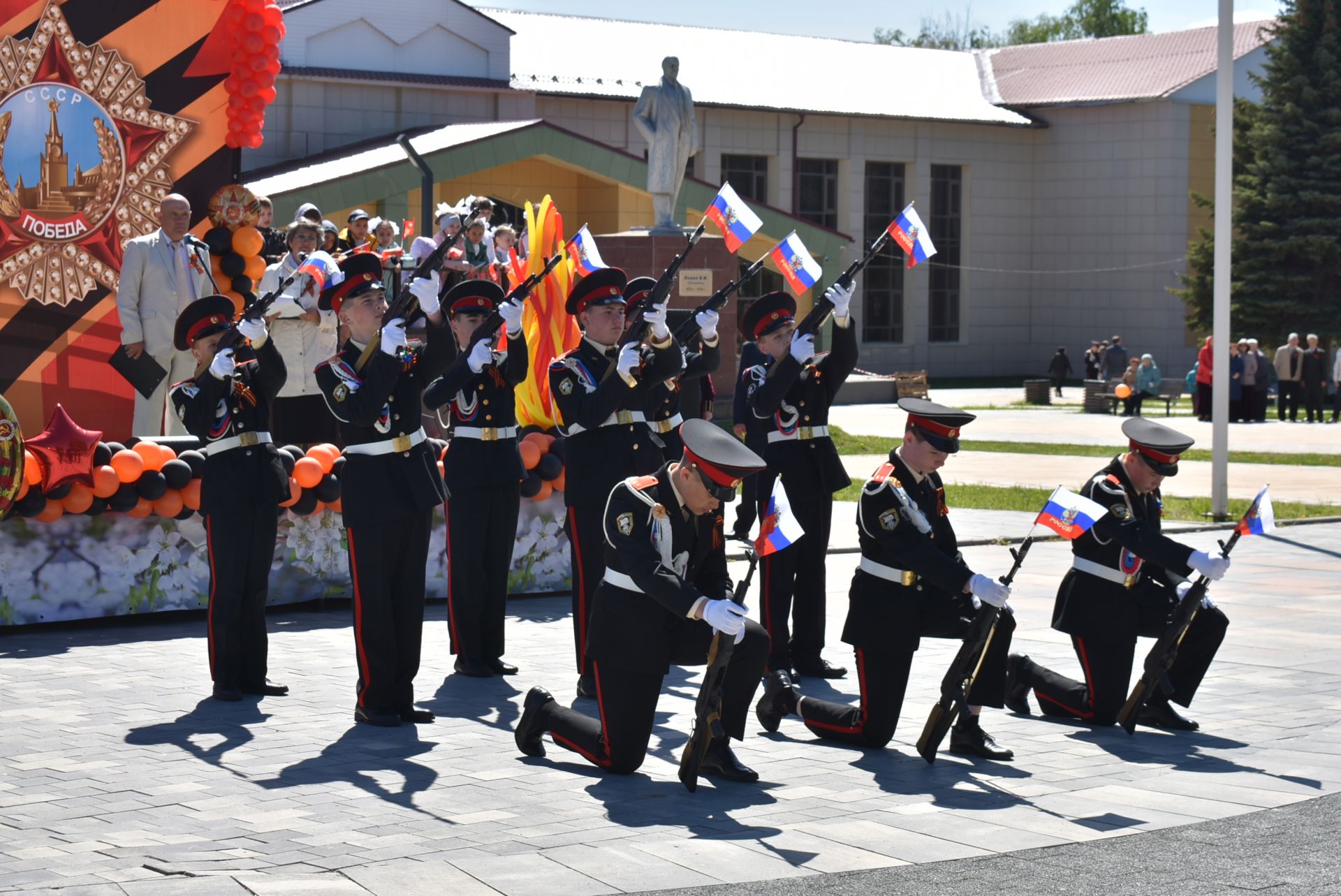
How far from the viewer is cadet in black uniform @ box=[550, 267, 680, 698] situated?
909cm

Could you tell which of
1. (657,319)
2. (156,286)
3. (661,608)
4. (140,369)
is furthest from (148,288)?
(661,608)

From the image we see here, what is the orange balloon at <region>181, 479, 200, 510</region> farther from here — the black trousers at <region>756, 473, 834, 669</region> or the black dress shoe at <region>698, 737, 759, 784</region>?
the black dress shoe at <region>698, 737, 759, 784</region>

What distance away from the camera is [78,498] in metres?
10.3

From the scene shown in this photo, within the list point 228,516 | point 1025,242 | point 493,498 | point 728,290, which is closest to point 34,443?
point 228,516

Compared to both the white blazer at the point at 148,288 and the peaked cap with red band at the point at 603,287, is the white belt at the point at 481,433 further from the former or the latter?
the white blazer at the point at 148,288

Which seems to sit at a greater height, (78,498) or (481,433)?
(481,433)

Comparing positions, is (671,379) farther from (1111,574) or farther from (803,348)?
(1111,574)

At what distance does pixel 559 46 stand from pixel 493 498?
1308 inches

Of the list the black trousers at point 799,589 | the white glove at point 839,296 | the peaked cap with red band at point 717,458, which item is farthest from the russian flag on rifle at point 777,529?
the white glove at point 839,296

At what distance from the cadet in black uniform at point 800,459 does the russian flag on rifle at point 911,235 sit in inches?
22.2

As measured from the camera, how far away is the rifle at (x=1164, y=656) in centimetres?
809

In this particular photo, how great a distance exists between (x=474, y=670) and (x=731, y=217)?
106 inches

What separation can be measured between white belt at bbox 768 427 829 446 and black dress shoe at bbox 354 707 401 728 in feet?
8.66

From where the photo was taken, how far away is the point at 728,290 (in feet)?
32.2
